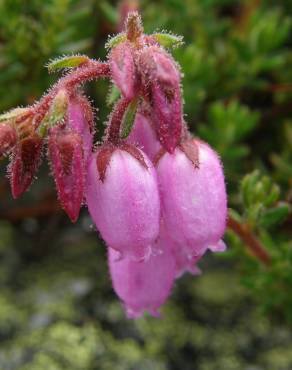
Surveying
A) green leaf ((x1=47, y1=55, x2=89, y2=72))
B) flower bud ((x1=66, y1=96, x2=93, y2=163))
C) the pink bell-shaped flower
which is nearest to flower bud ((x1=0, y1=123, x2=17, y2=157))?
flower bud ((x1=66, y1=96, x2=93, y2=163))

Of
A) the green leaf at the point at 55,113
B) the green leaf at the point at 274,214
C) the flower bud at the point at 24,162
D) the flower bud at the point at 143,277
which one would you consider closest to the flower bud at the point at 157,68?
the green leaf at the point at 55,113

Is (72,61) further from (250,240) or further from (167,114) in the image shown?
(250,240)

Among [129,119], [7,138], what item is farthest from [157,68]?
[7,138]

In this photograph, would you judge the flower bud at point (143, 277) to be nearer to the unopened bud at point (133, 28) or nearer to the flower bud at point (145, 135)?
the flower bud at point (145, 135)

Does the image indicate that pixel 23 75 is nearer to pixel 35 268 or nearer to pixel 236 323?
pixel 35 268

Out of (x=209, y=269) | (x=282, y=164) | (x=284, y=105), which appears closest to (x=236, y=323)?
(x=209, y=269)

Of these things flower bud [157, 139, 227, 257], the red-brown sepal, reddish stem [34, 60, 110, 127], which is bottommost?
flower bud [157, 139, 227, 257]

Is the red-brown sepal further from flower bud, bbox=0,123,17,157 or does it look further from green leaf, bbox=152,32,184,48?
flower bud, bbox=0,123,17,157
